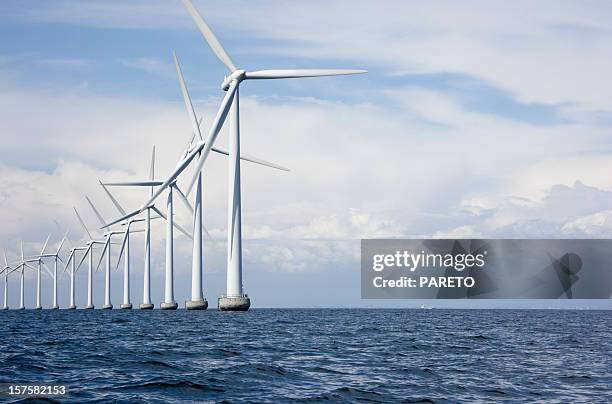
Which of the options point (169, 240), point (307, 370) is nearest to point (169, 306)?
point (169, 240)

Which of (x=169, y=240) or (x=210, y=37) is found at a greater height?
(x=210, y=37)

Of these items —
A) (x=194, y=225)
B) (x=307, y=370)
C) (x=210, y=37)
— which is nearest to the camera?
(x=307, y=370)

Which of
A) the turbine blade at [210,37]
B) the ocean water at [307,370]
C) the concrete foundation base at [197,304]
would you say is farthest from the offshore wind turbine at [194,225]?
the ocean water at [307,370]

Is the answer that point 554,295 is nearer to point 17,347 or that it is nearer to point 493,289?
point 493,289

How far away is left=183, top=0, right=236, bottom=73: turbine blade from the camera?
10675 centimetres

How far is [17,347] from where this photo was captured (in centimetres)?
4947

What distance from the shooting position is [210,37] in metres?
110

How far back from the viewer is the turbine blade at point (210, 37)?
10675 cm

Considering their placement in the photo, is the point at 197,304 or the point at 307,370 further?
the point at 197,304

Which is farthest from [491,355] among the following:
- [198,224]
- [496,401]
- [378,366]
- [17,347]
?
[198,224]

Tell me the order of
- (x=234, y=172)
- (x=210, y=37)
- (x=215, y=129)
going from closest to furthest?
(x=215, y=129) < (x=210, y=37) < (x=234, y=172)

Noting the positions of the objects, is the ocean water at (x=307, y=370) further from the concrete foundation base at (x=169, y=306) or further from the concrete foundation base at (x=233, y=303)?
the concrete foundation base at (x=169, y=306)

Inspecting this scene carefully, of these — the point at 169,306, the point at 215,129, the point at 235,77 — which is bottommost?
the point at 169,306

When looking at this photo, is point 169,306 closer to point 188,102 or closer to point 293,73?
point 188,102
